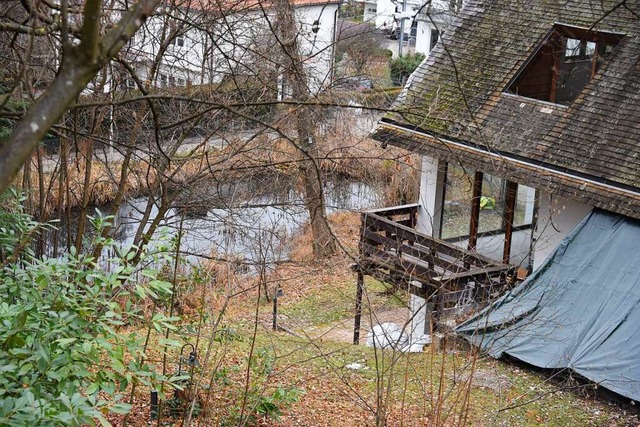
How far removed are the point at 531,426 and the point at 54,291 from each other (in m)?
7.56

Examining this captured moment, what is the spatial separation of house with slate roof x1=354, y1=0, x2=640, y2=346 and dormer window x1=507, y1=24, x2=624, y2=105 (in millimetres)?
21

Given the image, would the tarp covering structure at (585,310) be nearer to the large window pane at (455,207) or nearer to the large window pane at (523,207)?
the large window pane at (523,207)

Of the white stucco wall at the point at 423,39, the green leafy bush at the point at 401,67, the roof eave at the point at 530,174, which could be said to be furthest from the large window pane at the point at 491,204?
the white stucco wall at the point at 423,39

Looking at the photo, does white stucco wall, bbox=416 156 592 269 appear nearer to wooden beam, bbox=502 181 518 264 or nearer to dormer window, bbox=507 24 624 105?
wooden beam, bbox=502 181 518 264

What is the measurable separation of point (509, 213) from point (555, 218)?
1127 mm

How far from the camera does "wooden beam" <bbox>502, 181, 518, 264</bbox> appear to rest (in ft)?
51.2

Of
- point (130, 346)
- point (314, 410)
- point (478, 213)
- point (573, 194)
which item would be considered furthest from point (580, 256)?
point (130, 346)

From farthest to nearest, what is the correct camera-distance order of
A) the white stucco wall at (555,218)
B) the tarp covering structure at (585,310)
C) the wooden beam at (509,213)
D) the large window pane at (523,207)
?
the large window pane at (523,207) < the wooden beam at (509,213) < the white stucco wall at (555,218) < the tarp covering structure at (585,310)

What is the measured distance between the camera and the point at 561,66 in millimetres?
15742

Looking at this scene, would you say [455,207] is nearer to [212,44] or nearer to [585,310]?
[585,310]

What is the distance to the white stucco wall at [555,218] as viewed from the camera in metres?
14.3

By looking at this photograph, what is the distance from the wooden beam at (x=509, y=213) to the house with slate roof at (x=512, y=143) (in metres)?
0.03

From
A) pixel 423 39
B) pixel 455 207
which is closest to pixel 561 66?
pixel 455 207

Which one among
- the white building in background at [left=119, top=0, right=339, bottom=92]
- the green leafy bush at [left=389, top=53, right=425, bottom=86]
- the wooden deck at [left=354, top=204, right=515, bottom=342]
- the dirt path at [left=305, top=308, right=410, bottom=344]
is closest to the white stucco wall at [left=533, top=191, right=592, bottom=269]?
the wooden deck at [left=354, top=204, right=515, bottom=342]
